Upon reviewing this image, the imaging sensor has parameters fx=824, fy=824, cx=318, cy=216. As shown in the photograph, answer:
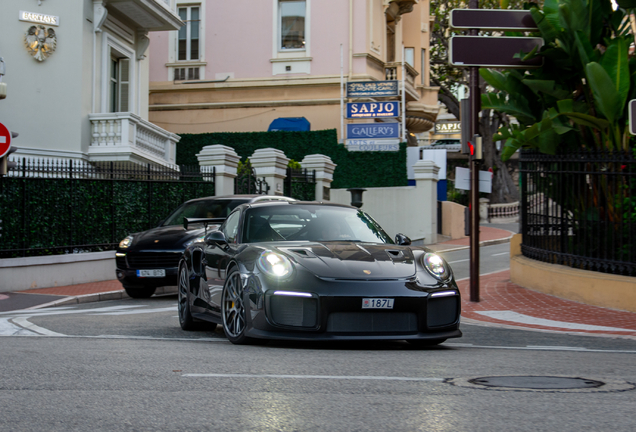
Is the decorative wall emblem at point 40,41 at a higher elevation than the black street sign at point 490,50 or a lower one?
higher

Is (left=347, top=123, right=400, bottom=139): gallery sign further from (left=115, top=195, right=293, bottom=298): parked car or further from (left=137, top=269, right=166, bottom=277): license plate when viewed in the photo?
(left=137, top=269, right=166, bottom=277): license plate

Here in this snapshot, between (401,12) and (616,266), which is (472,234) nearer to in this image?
(616,266)

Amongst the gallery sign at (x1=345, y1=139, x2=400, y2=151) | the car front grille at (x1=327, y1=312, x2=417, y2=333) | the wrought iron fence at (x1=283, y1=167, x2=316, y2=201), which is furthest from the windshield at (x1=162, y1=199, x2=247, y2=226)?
the gallery sign at (x1=345, y1=139, x2=400, y2=151)

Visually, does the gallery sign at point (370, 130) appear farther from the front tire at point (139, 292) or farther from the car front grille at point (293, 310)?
the car front grille at point (293, 310)

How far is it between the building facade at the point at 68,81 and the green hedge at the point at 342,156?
313 inches

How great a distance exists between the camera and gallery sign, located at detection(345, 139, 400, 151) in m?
29.7

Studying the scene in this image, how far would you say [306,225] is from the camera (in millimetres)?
8391

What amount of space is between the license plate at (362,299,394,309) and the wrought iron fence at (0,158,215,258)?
984 cm

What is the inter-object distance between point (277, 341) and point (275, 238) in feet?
3.42

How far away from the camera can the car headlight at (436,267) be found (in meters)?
7.38

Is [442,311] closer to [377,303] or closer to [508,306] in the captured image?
[377,303]

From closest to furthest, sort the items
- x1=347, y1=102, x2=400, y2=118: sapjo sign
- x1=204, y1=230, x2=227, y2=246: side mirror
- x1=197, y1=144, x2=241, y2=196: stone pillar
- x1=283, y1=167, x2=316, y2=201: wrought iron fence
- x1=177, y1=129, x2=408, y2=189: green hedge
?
x1=204, y1=230, x2=227, y2=246: side mirror → x1=197, y1=144, x2=241, y2=196: stone pillar → x1=283, y1=167, x2=316, y2=201: wrought iron fence → x1=347, y1=102, x2=400, y2=118: sapjo sign → x1=177, y1=129, x2=408, y2=189: green hedge

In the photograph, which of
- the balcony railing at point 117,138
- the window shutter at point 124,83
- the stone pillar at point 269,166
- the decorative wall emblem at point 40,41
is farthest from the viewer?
the window shutter at point 124,83

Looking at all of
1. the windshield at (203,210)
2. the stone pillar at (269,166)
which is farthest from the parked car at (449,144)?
the windshield at (203,210)
